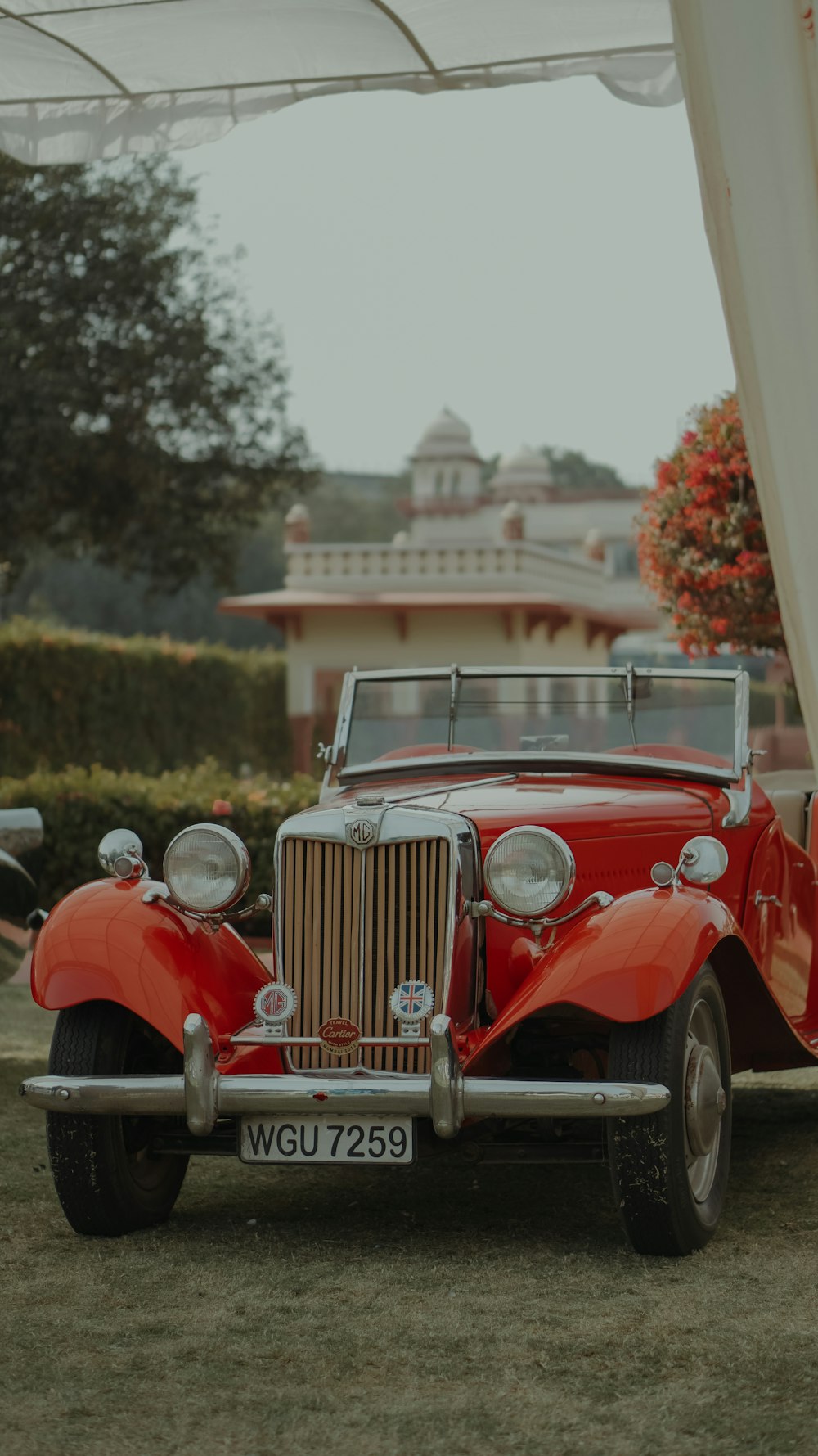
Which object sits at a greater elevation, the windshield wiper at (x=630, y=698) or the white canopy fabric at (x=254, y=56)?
the white canopy fabric at (x=254, y=56)

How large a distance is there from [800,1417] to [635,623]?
1371 inches

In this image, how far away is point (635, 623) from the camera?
37.3 metres

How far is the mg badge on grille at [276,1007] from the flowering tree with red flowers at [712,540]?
25.0ft

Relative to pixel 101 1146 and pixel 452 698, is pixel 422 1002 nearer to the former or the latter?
pixel 101 1146

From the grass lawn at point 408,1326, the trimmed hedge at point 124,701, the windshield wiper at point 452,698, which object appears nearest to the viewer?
the grass lawn at point 408,1326

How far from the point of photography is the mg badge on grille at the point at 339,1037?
13.9ft

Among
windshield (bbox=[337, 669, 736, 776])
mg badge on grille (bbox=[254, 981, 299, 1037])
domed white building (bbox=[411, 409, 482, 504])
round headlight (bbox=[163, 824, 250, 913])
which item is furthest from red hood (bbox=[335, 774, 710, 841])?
domed white building (bbox=[411, 409, 482, 504])

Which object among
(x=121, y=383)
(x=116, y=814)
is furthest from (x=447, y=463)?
(x=116, y=814)

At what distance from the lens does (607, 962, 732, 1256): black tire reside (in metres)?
4.01

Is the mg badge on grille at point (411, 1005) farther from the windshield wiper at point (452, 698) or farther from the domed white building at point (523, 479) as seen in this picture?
the domed white building at point (523, 479)

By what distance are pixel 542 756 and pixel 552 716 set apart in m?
0.52

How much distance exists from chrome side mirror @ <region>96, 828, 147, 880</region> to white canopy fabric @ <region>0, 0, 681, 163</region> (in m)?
3.73

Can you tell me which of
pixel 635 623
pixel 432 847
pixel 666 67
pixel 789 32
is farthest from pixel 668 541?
pixel 635 623

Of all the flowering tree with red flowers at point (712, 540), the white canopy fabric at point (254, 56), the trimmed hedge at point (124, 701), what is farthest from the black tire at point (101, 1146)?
the trimmed hedge at point (124, 701)
